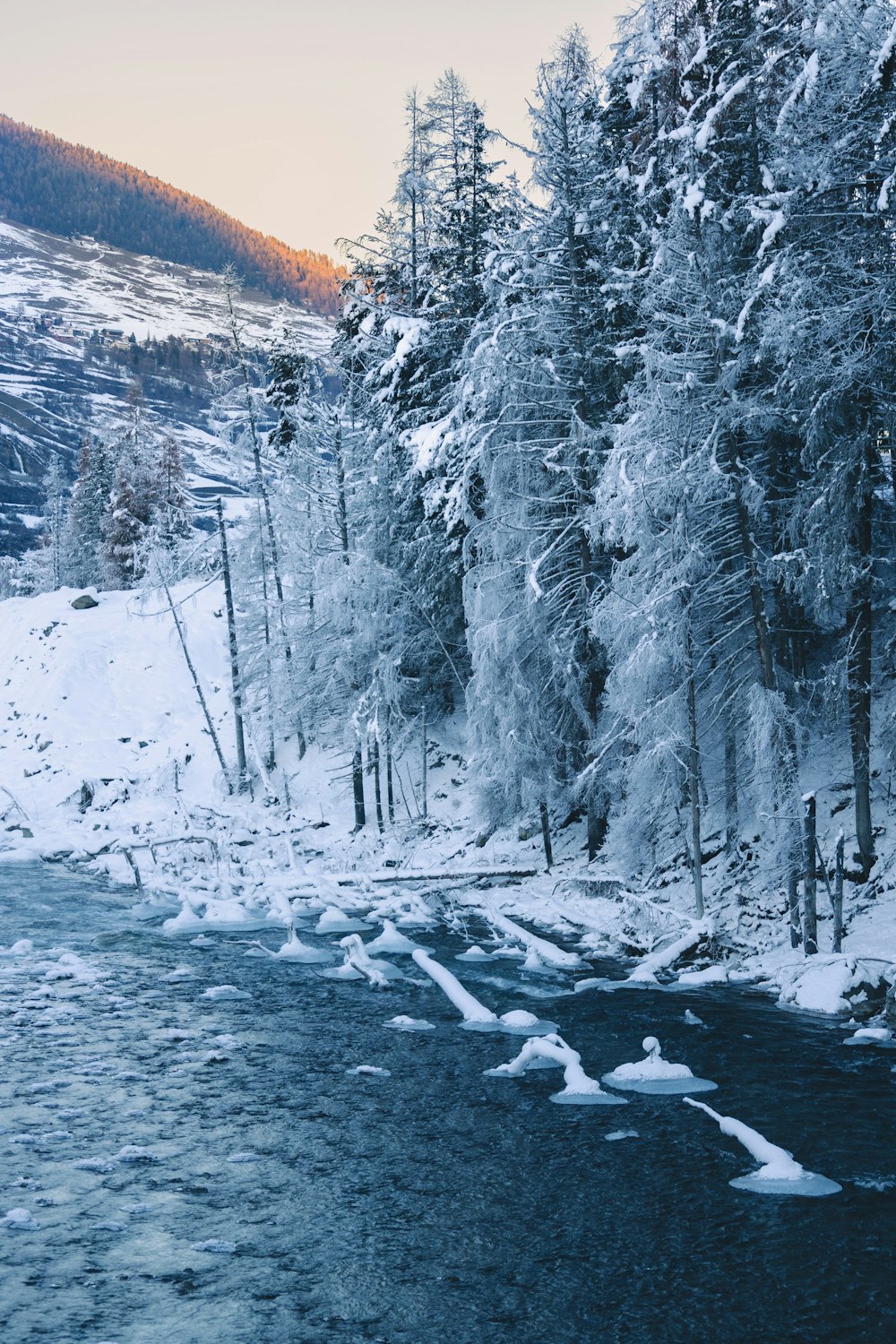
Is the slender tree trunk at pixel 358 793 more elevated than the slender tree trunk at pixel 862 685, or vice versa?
the slender tree trunk at pixel 862 685

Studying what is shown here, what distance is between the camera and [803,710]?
1571 cm

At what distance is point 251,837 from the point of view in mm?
28531

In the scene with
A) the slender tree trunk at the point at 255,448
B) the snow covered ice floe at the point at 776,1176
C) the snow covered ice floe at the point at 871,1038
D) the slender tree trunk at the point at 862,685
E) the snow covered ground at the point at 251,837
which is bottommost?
the snow covered ground at the point at 251,837

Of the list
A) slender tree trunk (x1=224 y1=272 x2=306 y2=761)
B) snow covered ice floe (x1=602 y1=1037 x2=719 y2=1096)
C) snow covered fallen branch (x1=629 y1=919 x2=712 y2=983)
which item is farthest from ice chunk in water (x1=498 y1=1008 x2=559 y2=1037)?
slender tree trunk (x1=224 y1=272 x2=306 y2=761)

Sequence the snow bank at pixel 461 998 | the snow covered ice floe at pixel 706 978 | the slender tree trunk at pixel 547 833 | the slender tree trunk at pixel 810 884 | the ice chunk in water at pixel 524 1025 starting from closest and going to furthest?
the ice chunk in water at pixel 524 1025 → the snow bank at pixel 461 998 → the slender tree trunk at pixel 810 884 → the snow covered ice floe at pixel 706 978 → the slender tree trunk at pixel 547 833

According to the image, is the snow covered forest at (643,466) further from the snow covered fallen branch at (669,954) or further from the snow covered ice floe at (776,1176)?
the snow covered ice floe at (776,1176)

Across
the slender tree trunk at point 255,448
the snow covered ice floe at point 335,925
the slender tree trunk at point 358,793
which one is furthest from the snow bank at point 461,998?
the slender tree trunk at point 255,448

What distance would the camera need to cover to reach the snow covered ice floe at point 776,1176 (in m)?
7.46

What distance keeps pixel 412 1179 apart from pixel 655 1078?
3215 mm

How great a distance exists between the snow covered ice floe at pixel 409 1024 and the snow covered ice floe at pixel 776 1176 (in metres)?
4.37

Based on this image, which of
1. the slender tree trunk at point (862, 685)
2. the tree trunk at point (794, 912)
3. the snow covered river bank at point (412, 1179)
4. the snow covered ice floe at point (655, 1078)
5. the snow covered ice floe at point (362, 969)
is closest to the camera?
the snow covered river bank at point (412, 1179)

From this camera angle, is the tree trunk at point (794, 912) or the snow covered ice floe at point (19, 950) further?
the snow covered ice floe at point (19, 950)

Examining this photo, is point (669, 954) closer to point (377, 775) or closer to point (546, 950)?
point (546, 950)

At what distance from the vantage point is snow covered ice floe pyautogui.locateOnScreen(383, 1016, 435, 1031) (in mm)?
11617
